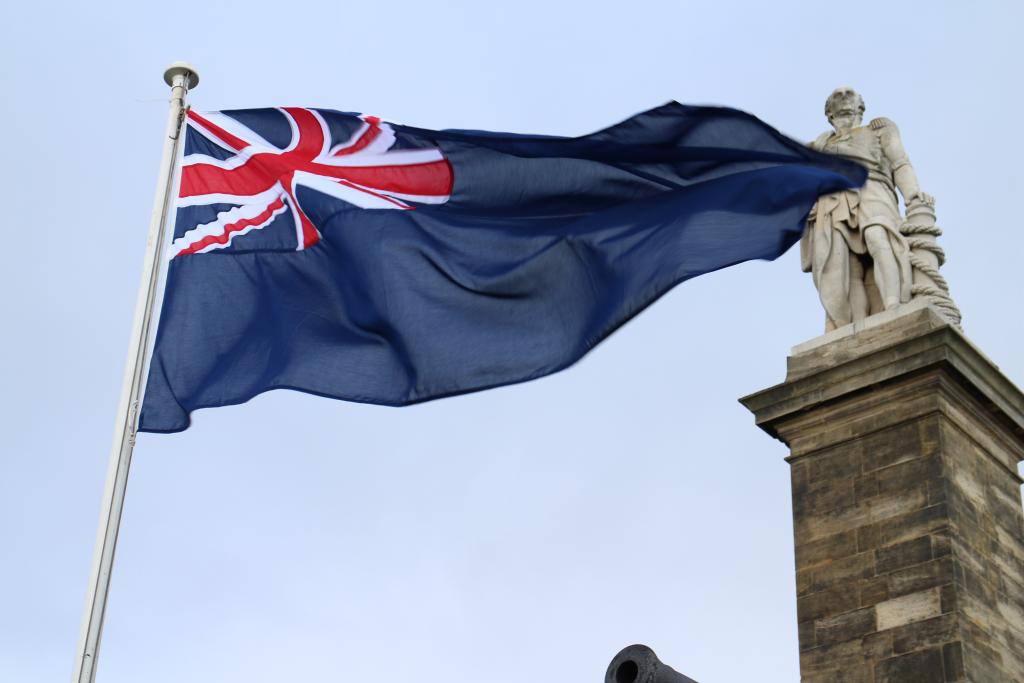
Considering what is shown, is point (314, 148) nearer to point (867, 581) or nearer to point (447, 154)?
point (447, 154)

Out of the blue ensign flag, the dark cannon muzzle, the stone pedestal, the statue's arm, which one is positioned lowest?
the dark cannon muzzle

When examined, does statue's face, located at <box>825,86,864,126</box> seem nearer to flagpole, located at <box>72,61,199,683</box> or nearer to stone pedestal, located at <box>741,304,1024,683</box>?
stone pedestal, located at <box>741,304,1024,683</box>

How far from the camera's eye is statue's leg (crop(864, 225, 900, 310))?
16484 millimetres

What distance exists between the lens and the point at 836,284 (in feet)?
55.7

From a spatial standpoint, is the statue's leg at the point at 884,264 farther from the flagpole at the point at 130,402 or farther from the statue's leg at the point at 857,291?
the flagpole at the point at 130,402

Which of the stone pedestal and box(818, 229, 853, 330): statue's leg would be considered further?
box(818, 229, 853, 330): statue's leg

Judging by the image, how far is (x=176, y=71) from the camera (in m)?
15.7

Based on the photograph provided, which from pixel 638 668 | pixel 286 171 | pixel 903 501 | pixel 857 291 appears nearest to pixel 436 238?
pixel 286 171

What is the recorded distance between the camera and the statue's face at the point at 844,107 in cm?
1809

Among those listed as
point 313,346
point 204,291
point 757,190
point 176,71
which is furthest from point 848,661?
point 176,71

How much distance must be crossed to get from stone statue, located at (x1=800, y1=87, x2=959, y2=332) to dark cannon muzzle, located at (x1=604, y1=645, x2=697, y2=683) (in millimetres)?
4905

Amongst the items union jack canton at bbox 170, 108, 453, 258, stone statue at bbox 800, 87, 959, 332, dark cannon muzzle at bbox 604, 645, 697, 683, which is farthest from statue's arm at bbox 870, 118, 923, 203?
dark cannon muzzle at bbox 604, 645, 697, 683

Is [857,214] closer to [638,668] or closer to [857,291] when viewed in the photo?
[857,291]

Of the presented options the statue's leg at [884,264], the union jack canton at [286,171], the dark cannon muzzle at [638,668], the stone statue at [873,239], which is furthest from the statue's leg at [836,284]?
the dark cannon muzzle at [638,668]
